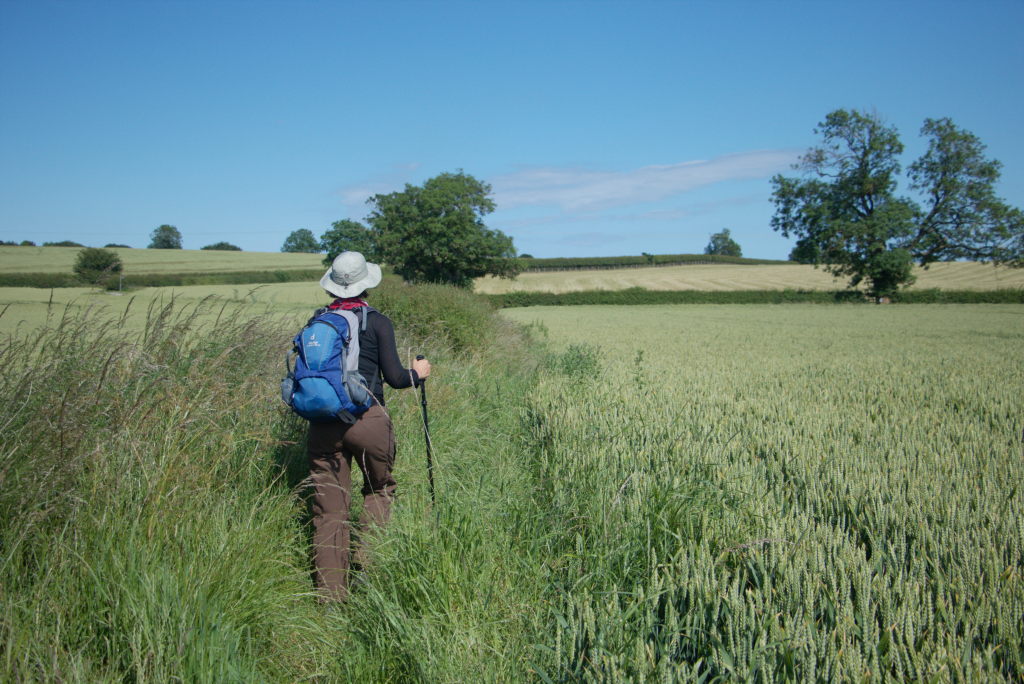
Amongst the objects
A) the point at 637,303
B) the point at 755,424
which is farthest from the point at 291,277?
the point at 755,424

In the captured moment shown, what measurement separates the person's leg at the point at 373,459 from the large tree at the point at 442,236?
1994 inches

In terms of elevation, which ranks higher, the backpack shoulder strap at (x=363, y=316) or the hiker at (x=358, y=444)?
the backpack shoulder strap at (x=363, y=316)

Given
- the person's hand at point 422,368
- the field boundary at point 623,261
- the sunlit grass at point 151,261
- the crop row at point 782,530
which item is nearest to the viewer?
the crop row at point 782,530

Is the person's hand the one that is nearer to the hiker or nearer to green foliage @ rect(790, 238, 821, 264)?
the hiker

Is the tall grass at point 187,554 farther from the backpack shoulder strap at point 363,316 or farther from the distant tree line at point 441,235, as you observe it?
the distant tree line at point 441,235

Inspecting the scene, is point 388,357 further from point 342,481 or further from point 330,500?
point 330,500

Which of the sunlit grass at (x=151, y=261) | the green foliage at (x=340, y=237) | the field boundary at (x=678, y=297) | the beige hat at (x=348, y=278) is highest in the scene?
the green foliage at (x=340, y=237)

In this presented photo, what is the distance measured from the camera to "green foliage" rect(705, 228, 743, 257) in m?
134

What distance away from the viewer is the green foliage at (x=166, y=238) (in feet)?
339

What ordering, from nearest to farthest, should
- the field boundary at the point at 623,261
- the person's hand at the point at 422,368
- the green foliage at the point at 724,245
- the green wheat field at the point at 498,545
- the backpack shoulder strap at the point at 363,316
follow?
the green wheat field at the point at 498,545
the backpack shoulder strap at the point at 363,316
the person's hand at the point at 422,368
the field boundary at the point at 623,261
the green foliage at the point at 724,245

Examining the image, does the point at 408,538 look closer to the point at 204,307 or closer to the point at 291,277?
the point at 204,307

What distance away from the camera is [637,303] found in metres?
50.9

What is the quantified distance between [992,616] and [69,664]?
3479 millimetres

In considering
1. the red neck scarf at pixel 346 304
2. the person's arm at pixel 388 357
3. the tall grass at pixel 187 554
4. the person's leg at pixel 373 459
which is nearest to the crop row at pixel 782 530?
the tall grass at pixel 187 554
